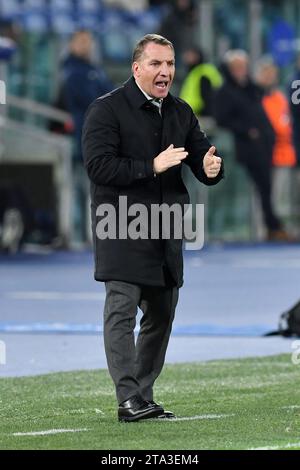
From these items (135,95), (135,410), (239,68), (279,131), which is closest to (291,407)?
(135,410)

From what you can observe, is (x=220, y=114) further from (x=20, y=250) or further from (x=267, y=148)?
(x=20, y=250)

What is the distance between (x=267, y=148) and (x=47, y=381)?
14.3m

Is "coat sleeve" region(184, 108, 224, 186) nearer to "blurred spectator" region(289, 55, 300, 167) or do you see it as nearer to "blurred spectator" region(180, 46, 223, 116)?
"blurred spectator" region(180, 46, 223, 116)

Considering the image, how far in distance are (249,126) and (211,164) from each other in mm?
15651

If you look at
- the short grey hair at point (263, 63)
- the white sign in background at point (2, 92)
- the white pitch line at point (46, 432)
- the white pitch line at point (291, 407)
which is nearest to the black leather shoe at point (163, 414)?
the white pitch line at point (46, 432)

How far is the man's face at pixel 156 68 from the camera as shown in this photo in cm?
866

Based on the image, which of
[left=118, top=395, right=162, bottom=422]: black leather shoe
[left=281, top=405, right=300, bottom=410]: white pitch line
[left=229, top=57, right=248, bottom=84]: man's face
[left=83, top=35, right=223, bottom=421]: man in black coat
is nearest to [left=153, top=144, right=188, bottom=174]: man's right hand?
[left=83, top=35, right=223, bottom=421]: man in black coat


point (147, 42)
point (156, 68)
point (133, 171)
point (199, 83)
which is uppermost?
point (199, 83)

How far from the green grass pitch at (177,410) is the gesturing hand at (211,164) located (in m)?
1.22

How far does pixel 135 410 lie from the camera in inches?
336

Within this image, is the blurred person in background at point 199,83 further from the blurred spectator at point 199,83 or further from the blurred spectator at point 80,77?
the blurred spectator at point 80,77

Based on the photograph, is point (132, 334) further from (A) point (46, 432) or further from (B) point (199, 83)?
(B) point (199, 83)

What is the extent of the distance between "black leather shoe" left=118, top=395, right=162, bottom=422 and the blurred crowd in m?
13.6

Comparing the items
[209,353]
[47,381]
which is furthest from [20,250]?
[47,381]
